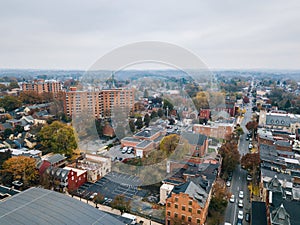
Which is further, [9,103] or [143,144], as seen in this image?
[9,103]

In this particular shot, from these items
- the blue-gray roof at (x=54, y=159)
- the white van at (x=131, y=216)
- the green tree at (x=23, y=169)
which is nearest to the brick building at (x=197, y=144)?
the white van at (x=131, y=216)

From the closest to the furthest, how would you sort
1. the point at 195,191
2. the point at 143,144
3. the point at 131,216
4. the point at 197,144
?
1. the point at 195,191
2. the point at 131,216
3. the point at 197,144
4. the point at 143,144

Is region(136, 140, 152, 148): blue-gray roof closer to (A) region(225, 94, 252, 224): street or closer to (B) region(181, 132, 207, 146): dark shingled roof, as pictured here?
(B) region(181, 132, 207, 146): dark shingled roof

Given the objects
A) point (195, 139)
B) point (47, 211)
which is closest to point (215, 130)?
point (195, 139)

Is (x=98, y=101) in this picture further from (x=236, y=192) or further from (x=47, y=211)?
(x=47, y=211)

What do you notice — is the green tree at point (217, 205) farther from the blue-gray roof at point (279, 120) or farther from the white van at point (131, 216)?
the blue-gray roof at point (279, 120)

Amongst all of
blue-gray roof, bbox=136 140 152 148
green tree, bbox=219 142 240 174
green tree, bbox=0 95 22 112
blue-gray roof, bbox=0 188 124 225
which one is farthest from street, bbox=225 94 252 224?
green tree, bbox=0 95 22 112

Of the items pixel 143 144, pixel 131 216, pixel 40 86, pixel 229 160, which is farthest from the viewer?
pixel 40 86
